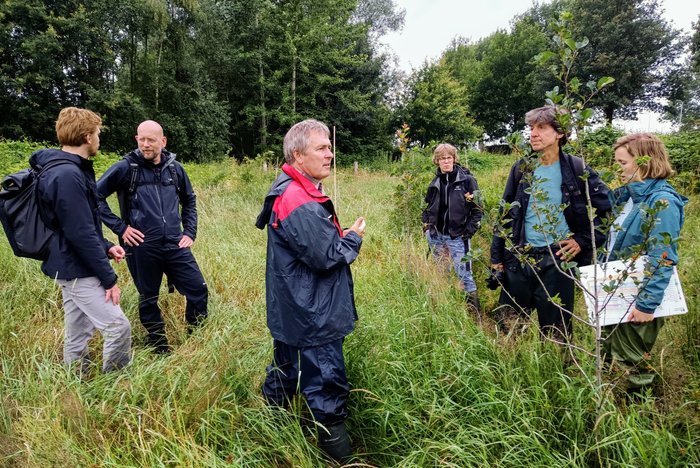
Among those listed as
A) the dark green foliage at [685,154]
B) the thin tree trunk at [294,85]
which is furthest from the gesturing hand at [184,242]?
the thin tree trunk at [294,85]

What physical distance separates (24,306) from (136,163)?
173cm

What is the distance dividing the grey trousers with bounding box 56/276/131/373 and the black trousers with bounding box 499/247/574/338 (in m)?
2.52

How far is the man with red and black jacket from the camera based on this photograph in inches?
68.6

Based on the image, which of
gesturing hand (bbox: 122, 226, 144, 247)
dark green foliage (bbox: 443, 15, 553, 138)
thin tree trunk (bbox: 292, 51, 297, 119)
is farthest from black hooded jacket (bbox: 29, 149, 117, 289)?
dark green foliage (bbox: 443, 15, 553, 138)

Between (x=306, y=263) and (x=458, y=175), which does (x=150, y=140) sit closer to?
(x=306, y=263)

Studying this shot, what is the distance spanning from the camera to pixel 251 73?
2331cm

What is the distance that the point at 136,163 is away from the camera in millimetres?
3117

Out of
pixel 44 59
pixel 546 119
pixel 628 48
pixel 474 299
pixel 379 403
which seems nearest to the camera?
pixel 379 403

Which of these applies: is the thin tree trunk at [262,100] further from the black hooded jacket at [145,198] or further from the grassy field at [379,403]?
the grassy field at [379,403]

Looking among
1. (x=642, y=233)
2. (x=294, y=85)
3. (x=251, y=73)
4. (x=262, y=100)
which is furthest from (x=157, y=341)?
(x=251, y=73)

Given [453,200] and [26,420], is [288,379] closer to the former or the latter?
[26,420]

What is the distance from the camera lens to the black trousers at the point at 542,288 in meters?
2.51

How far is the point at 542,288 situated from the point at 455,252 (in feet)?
5.17

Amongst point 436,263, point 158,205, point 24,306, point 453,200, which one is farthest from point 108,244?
point 453,200
